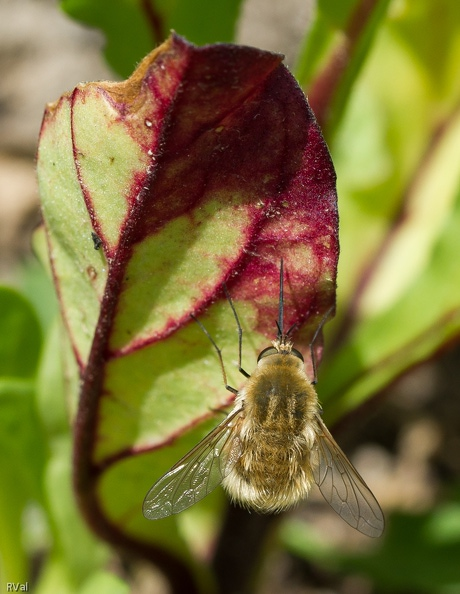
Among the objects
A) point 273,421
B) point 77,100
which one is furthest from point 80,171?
point 273,421

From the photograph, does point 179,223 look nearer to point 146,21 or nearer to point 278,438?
point 278,438

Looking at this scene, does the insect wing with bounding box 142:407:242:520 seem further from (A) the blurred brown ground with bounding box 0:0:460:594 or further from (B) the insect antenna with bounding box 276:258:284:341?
(A) the blurred brown ground with bounding box 0:0:460:594

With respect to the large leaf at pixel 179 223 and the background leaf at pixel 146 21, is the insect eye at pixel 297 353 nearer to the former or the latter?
the large leaf at pixel 179 223

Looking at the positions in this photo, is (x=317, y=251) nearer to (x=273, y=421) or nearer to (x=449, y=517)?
(x=273, y=421)

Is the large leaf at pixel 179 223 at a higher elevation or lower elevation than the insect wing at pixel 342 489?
higher

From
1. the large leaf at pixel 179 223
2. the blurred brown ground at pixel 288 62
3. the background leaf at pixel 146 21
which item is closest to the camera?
the large leaf at pixel 179 223

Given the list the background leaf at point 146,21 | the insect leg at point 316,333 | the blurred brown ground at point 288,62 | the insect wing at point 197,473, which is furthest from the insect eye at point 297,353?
the blurred brown ground at point 288,62
